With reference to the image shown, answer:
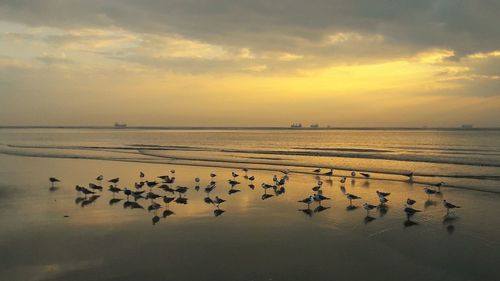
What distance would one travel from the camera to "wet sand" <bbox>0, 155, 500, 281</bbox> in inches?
358

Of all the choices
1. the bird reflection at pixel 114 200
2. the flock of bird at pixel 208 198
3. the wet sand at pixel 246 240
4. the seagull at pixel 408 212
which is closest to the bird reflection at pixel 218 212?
the flock of bird at pixel 208 198

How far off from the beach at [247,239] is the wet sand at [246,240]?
0.03 m

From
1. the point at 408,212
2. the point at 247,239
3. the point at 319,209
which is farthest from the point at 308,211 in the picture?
the point at 247,239

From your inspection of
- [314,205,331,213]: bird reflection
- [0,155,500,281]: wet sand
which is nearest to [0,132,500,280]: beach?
[0,155,500,281]: wet sand

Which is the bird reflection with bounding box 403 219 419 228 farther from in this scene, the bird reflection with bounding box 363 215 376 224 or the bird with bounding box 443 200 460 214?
the bird with bounding box 443 200 460 214

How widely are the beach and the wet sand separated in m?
0.03

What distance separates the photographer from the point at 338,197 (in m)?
18.6

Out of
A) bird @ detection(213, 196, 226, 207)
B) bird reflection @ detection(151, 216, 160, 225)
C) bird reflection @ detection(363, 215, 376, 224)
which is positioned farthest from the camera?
bird @ detection(213, 196, 226, 207)

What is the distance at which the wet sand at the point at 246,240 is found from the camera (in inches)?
358

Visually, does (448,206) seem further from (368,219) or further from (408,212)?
(368,219)

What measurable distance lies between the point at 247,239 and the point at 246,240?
10 cm

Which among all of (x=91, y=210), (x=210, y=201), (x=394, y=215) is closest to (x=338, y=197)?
(x=394, y=215)

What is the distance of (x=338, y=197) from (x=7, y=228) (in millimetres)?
12452

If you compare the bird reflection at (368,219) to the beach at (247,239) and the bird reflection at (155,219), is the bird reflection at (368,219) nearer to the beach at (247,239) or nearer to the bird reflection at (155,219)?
the beach at (247,239)
